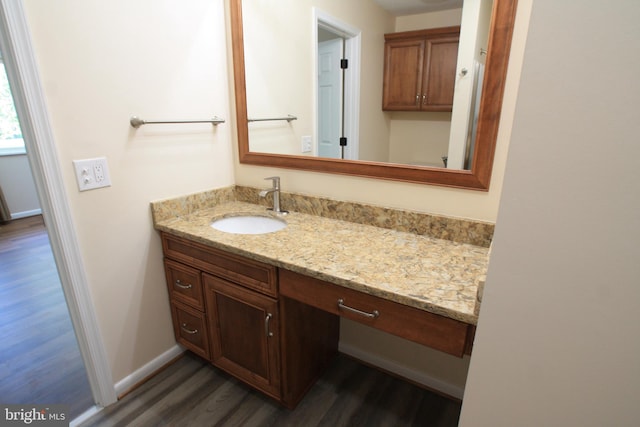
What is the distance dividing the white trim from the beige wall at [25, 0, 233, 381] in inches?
1.4

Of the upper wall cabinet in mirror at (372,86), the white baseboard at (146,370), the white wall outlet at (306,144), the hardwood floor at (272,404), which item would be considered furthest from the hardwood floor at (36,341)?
the white wall outlet at (306,144)

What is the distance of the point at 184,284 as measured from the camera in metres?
1.63

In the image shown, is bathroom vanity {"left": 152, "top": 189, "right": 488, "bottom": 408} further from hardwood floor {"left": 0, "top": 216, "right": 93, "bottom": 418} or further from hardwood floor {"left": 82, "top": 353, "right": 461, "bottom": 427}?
hardwood floor {"left": 0, "top": 216, "right": 93, "bottom": 418}

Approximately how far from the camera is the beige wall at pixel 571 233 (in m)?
0.50

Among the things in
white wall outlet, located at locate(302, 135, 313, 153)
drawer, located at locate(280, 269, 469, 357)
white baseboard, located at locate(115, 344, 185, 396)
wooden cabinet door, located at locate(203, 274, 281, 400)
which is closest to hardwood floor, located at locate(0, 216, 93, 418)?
white baseboard, located at locate(115, 344, 185, 396)

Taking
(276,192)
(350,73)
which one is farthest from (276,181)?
(350,73)

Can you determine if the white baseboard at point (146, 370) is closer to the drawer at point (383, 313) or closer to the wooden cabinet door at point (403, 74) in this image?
the drawer at point (383, 313)

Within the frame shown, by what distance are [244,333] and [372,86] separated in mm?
1266

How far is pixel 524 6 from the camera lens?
104cm

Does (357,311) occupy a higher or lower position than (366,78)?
lower

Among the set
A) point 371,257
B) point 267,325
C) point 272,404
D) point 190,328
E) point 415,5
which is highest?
point 415,5

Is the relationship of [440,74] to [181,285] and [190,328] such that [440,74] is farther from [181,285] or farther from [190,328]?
[190,328]

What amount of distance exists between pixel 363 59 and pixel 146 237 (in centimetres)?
135

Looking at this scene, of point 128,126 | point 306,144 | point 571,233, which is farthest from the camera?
point 306,144
